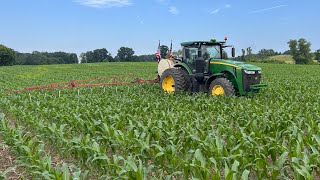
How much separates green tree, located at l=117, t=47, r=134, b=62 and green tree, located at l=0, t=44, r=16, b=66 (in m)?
24.6

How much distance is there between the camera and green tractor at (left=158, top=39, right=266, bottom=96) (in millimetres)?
9969

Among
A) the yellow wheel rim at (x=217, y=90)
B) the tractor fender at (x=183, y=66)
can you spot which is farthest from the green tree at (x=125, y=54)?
the yellow wheel rim at (x=217, y=90)

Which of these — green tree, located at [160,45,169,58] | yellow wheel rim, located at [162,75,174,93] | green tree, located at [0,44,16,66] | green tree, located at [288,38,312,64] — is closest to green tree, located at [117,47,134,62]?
green tree, located at [0,44,16,66]

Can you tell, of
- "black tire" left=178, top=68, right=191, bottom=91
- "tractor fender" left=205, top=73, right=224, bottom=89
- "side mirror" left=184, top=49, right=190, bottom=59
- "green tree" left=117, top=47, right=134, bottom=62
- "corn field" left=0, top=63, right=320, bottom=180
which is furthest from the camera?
"green tree" left=117, top=47, right=134, bottom=62

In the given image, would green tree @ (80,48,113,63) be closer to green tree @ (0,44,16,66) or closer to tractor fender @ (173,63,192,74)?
green tree @ (0,44,16,66)

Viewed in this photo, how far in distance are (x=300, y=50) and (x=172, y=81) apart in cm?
7856

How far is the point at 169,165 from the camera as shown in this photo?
13.7ft

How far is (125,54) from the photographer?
8312cm

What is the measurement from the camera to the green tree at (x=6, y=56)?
75938mm

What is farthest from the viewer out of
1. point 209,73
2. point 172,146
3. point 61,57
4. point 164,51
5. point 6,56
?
point 61,57

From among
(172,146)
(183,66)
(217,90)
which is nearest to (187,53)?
(183,66)

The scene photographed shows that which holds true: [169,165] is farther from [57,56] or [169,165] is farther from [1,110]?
[57,56]

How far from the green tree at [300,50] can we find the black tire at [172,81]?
75.6 meters

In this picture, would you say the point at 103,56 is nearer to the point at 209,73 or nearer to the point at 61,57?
the point at 61,57
